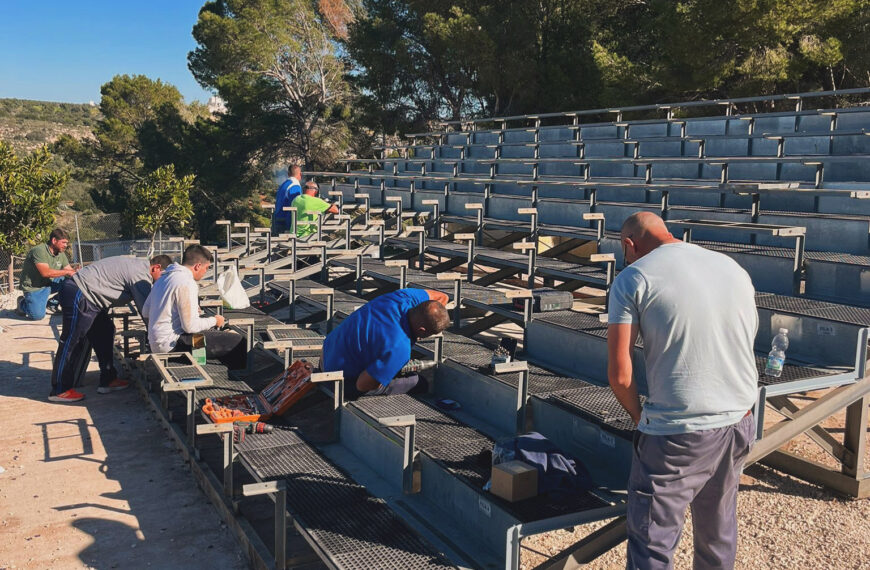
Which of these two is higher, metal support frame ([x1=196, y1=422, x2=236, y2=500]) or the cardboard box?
the cardboard box

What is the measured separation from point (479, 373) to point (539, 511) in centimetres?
168

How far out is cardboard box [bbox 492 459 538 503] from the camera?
3137mm

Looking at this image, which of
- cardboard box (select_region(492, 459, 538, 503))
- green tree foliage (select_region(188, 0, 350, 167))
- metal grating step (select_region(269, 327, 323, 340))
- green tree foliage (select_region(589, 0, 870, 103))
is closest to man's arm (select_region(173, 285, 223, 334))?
metal grating step (select_region(269, 327, 323, 340))

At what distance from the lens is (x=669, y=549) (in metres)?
2.54

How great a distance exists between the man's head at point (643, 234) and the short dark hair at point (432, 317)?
1.63 m

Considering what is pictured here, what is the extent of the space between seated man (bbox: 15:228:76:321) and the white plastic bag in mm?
3089

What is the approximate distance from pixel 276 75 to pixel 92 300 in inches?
854

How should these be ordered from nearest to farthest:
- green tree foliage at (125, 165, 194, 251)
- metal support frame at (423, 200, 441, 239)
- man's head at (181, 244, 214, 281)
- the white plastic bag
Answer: man's head at (181, 244, 214, 281), the white plastic bag, metal support frame at (423, 200, 441, 239), green tree foliage at (125, 165, 194, 251)

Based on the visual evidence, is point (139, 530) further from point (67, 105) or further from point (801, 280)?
point (67, 105)

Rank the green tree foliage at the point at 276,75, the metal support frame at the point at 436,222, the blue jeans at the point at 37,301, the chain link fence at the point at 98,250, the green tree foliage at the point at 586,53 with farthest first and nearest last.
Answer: the green tree foliage at the point at 276,75 → the green tree foliage at the point at 586,53 → the chain link fence at the point at 98,250 → the blue jeans at the point at 37,301 → the metal support frame at the point at 436,222

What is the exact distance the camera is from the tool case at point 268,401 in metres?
4.66

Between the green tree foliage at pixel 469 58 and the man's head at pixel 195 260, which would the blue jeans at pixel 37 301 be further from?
the green tree foliage at pixel 469 58

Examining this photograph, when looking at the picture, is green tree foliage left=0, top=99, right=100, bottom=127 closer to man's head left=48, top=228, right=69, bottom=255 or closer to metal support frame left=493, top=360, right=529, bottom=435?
man's head left=48, top=228, right=69, bottom=255

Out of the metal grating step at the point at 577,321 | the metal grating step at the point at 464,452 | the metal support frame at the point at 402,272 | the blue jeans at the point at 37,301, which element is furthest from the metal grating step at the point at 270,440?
the blue jeans at the point at 37,301
